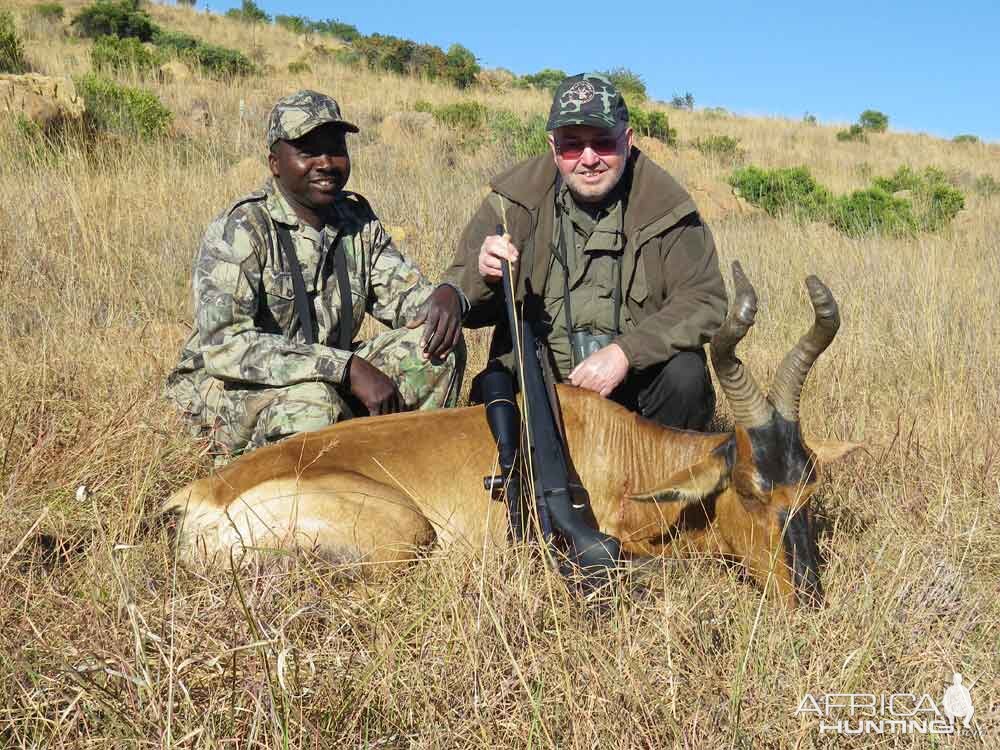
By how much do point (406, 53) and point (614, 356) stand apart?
2300 cm

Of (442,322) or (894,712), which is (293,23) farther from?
(894,712)

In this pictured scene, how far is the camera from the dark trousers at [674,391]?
4.51 m

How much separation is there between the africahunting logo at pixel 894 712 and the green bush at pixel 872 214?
9.02 metres

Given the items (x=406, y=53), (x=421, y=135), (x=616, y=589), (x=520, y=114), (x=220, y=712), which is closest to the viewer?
(x=220, y=712)

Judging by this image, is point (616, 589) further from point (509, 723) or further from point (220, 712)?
point (220, 712)

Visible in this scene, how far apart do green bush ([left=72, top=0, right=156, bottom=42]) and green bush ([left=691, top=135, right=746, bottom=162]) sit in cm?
1377

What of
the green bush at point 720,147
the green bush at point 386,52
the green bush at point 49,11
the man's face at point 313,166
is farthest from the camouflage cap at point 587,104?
the green bush at point 49,11

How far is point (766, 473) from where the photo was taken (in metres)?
3.39

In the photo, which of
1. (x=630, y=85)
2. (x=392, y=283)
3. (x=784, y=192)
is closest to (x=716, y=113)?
(x=630, y=85)

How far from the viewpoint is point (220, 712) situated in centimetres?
238

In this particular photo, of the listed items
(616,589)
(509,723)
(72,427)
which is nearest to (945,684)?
(616,589)

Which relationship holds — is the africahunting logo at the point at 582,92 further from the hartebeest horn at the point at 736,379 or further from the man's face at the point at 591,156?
the hartebeest horn at the point at 736,379

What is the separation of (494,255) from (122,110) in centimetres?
898

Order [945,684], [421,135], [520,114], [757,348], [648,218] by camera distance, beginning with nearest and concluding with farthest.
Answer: [945,684] < [648,218] < [757,348] < [421,135] < [520,114]
